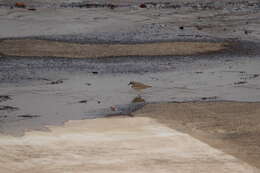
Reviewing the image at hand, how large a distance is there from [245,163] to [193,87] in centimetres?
425

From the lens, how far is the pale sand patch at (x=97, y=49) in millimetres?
14375

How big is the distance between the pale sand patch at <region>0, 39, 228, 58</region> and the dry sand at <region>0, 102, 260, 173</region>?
4837 millimetres

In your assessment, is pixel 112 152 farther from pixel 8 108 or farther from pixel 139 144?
Result: pixel 8 108

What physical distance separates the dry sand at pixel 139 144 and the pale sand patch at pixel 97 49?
4837mm

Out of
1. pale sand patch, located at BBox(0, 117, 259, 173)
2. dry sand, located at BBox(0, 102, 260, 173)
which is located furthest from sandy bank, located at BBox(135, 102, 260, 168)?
pale sand patch, located at BBox(0, 117, 259, 173)

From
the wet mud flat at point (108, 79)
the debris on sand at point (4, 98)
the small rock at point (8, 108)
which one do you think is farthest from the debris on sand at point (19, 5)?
the small rock at point (8, 108)

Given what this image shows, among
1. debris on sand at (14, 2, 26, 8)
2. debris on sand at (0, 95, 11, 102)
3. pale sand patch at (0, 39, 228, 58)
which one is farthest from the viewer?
debris on sand at (14, 2, 26, 8)

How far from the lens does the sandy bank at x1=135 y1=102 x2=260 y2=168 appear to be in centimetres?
789

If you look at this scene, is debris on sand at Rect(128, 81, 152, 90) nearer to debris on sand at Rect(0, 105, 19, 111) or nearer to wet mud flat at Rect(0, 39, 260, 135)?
wet mud flat at Rect(0, 39, 260, 135)

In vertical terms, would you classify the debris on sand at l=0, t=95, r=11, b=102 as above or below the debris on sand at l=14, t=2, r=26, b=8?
below

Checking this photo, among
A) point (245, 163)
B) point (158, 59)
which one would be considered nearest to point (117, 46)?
point (158, 59)

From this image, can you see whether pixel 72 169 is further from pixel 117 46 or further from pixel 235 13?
pixel 235 13

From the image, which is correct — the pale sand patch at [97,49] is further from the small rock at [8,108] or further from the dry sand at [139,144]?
the dry sand at [139,144]

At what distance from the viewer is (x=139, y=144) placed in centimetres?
791
